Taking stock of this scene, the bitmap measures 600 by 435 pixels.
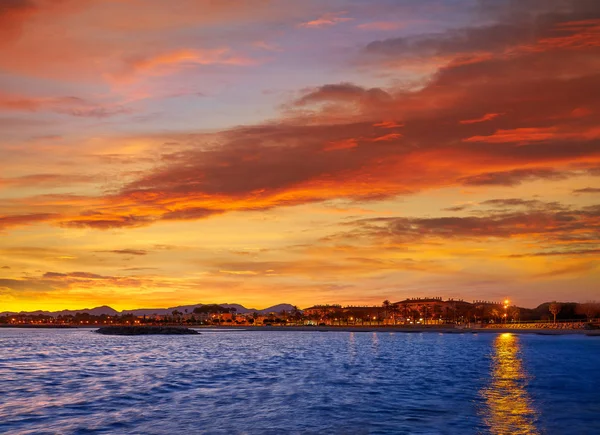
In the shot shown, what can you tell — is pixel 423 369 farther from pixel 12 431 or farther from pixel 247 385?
pixel 12 431

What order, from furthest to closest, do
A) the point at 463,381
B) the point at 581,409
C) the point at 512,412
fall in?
1. the point at 463,381
2. the point at 581,409
3. the point at 512,412

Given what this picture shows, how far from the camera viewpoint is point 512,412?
3591 centimetres

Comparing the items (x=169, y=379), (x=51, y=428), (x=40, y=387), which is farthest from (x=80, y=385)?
(x=51, y=428)

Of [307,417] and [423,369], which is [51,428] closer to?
[307,417]

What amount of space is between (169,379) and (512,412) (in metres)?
33.5

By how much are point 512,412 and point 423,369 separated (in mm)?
35120

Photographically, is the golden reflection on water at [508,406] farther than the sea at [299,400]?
No

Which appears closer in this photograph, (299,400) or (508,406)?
(508,406)

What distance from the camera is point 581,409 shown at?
126 feet

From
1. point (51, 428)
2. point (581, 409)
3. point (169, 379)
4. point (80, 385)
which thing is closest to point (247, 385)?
point (169, 379)

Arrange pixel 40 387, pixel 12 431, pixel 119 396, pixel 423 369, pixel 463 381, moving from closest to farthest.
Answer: pixel 12 431
pixel 119 396
pixel 40 387
pixel 463 381
pixel 423 369

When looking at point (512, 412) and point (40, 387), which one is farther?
point (40, 387)

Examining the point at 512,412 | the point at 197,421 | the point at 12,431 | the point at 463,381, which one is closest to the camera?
the point at 12,431

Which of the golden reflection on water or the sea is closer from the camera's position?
the golden reflection on water
